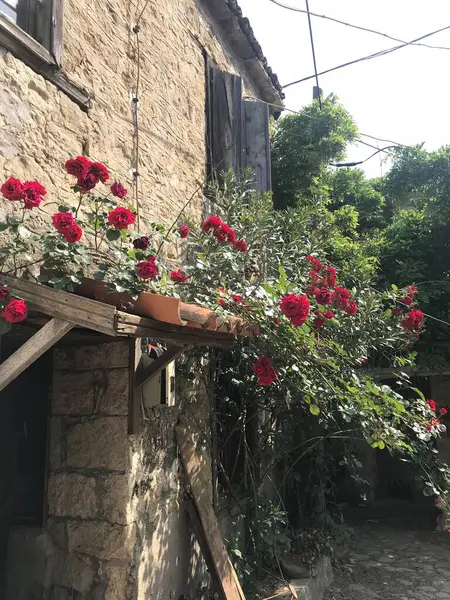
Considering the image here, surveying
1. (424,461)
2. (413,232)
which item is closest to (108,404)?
(424,461)

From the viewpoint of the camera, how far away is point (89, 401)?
3.08 meters

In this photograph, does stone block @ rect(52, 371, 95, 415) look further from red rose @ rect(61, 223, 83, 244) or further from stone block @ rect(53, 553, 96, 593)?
red rose @ rect(61, 223, 83, 244)

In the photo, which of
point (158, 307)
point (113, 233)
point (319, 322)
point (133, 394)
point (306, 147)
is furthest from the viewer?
point (306, 147)

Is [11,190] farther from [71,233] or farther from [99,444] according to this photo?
[99,444]

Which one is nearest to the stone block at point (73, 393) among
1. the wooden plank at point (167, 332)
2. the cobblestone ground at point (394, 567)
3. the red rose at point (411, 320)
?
the wooden plank at point (167, 332)

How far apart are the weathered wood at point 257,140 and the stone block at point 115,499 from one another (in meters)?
3.40

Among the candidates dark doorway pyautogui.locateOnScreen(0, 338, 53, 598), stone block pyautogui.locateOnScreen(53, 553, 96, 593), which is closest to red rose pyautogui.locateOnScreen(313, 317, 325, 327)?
dark doorway pyautogui.locateOnScreen(0, 338, 53, 598)

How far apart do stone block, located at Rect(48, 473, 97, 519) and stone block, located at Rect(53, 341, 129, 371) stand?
0.67m

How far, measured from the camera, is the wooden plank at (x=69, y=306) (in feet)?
6.62

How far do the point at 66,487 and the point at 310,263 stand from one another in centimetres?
254

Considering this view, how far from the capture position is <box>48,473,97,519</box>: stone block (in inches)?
115

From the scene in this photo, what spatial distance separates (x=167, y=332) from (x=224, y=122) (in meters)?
3.07

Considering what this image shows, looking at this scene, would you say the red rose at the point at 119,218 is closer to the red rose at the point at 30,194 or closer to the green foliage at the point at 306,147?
the red rose at the point at 30,194

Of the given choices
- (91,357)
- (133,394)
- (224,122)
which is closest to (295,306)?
(133,394)
